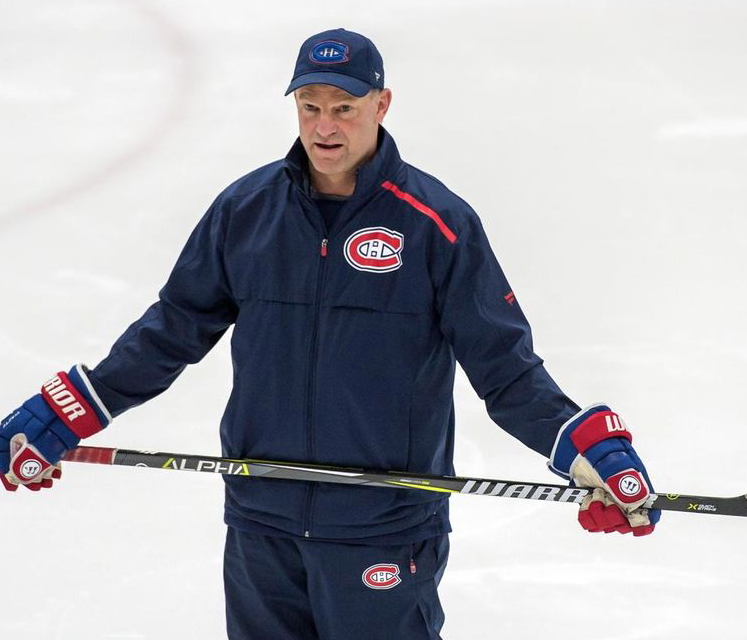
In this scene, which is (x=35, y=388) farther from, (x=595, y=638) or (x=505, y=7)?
(x=505, y=7)

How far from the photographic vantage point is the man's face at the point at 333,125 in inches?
97.1

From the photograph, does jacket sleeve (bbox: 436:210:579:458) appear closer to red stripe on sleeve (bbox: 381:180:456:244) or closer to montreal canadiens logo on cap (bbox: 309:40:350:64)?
Result: red stripe on sleeve (bbox: 381:180:456:244)

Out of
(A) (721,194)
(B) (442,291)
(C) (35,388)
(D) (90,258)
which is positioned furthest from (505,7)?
(B) (442,291)

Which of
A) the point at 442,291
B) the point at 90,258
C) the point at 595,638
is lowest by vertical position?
the point at 595,638

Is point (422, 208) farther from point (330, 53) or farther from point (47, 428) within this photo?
point (47, 428)

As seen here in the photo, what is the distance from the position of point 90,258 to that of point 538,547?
1865 millimetres

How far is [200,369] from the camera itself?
4.15 m

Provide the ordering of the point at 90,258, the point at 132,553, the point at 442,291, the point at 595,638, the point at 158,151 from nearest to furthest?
the point at 442,291
the point at 595,638
the point at 132,553
the point at 90,258
the point at 158,151

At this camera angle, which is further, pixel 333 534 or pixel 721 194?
pixel 721 194

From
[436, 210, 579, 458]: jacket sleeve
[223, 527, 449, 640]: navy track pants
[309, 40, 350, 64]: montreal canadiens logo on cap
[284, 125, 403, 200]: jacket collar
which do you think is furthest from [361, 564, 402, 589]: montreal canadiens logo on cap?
[309, 40, 350, 64]: montreal canadiens logo on cap

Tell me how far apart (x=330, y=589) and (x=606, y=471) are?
0.55 m

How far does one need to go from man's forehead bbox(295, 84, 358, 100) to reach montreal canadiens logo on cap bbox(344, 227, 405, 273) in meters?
0.24

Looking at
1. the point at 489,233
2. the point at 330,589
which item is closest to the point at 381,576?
the point at 330,589

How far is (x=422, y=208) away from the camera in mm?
2504
